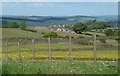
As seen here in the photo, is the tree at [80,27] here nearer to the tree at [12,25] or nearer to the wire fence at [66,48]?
the wire fence at [66,48]

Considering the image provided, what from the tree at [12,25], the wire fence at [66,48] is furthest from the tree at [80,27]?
the tree at [12,25]

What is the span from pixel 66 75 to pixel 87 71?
0.87m

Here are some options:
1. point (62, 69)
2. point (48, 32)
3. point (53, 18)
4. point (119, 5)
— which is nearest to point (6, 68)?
point (62, 69)

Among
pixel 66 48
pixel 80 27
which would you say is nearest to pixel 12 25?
pixel 80 27

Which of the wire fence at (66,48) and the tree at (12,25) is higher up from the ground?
the tree at (12,25)

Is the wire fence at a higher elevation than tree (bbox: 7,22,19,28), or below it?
below

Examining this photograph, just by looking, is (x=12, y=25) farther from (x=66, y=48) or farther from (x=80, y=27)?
(x=66, y=48)

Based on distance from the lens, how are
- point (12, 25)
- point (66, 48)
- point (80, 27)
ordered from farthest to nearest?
point (12, 25)
point (80, 27)
point (66, 48)

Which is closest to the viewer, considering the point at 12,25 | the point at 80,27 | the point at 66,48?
the point at 66,48

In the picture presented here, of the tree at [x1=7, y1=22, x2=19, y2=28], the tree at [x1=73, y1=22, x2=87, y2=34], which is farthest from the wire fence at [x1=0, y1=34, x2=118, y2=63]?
the tree at [x1=7, y1=22, x2=19, y2=28]

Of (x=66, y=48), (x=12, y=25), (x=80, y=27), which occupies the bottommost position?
(x=66, y=48)

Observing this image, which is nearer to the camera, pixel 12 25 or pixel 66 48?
pixel 66 48

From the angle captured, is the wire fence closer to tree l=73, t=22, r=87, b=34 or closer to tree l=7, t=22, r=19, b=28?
tree l=73, t=22, r=87, b=34

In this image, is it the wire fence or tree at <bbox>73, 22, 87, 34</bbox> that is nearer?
the wire fence
